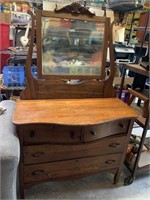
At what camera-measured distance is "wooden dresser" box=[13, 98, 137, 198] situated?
1.15 metres

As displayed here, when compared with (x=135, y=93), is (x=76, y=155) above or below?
below

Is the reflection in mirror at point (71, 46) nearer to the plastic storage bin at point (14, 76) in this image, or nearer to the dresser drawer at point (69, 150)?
the dresser drawer at point (69, 150)

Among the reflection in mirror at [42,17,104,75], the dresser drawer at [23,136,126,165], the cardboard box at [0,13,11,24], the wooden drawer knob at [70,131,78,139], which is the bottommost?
the dresser drawer at [23,136,126,165]

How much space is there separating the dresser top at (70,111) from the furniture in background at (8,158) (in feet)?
0.28

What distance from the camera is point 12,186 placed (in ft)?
3.49

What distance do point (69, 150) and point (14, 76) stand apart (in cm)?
113

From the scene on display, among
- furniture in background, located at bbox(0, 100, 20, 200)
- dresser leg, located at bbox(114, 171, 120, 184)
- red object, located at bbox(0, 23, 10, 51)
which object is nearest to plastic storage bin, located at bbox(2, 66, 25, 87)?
red object, located at bbox(0, 23, 10, 51)

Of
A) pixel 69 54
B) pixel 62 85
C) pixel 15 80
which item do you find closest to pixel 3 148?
pixel 62 85

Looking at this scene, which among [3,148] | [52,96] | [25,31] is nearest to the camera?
[3,148]

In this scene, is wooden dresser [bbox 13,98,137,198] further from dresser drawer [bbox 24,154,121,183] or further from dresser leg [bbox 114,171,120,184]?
dresser leg [bbox 114,171,120,184]

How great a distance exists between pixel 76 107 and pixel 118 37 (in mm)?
1224

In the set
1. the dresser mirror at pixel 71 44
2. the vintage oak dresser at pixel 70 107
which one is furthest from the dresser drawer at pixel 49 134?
the dresser mirror at pixel 71 44

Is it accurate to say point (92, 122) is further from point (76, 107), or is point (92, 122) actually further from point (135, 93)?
point (135, 93)

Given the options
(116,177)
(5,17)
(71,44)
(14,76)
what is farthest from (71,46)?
(5,17)
